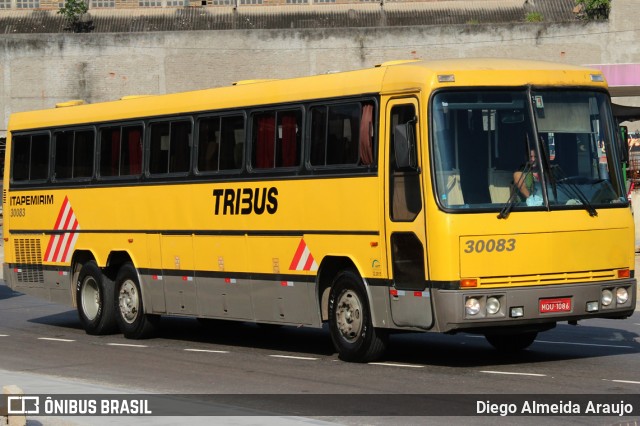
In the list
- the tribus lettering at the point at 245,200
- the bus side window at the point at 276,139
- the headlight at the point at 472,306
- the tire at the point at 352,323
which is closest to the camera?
the headlight at the point at 472,306

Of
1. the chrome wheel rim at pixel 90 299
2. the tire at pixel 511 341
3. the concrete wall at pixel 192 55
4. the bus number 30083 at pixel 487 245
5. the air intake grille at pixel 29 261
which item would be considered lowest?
the tire at pixel 511 341

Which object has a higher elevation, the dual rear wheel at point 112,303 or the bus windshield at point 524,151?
the bus windshield at point 524,151

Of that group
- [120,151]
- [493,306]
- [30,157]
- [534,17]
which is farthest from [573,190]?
[534,17]

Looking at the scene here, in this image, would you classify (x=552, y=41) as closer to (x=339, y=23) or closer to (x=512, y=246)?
(x=339, y=23)

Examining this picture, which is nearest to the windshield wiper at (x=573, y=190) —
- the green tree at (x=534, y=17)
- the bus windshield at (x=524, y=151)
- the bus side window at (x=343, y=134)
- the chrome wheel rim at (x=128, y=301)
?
the bus windshield at (x=524, y=151)

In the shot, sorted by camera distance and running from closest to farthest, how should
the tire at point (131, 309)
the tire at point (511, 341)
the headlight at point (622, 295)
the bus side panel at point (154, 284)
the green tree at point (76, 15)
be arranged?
the headlight at point (622, 295)
the tire at point (511, 341)
the bus side panel at point (154, 284)
the tire at point (131, 309)
the green tree at point (76, 15)

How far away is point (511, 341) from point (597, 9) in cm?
4453

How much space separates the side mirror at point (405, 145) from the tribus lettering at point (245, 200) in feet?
8.80

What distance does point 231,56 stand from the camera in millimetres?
59500

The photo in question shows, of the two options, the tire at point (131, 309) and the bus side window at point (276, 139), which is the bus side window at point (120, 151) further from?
the bus side window at point (276, 139)

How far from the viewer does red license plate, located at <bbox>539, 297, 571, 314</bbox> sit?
1459cm

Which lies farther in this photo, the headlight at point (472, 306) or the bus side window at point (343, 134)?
the bus side window at point (343, 134)

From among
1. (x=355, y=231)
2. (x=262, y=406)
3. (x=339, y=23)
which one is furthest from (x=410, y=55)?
(x=262, y=406)

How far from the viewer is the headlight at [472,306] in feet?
47.0
